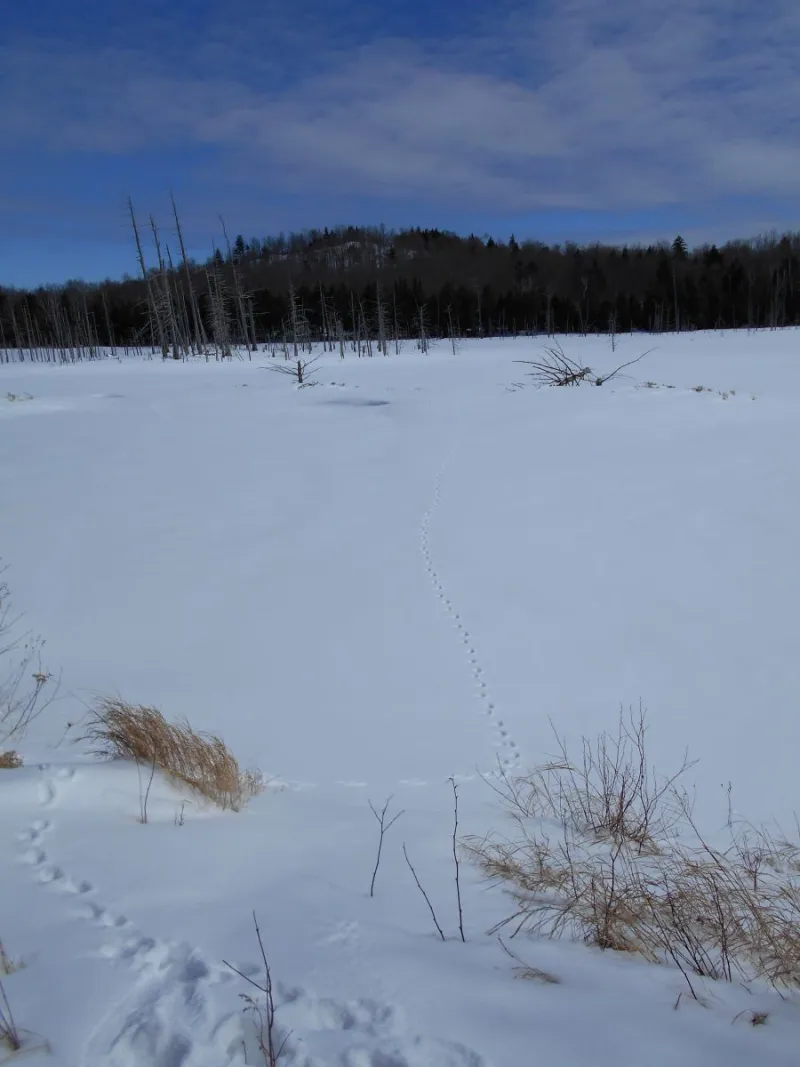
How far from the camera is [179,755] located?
13.5ft

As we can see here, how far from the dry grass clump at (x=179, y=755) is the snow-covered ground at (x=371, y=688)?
0.62 feet

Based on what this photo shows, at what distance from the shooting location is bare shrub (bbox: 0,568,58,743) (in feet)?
16.8

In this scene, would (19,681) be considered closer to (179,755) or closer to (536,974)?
(179,755)

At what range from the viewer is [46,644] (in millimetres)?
6652

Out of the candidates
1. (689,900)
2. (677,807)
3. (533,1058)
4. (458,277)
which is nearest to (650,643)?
(677,807)

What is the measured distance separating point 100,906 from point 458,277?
96996 mm

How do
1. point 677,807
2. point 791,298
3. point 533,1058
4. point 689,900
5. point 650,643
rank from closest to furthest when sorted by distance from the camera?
point 533,1058 < point 689,900 < point 677,807 < point 650,643 < point 791,298

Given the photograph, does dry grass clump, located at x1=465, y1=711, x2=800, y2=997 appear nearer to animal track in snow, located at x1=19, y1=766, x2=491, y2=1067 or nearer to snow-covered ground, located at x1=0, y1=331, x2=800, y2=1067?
snow-covered ground, located at x1=0, y1=331, x2=800, y2=1067

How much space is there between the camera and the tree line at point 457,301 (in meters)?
65.2

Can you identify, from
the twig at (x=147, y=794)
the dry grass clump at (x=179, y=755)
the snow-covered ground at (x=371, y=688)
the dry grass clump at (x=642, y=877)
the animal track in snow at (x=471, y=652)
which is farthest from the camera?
the animal track in snow at (x=471, y=652)

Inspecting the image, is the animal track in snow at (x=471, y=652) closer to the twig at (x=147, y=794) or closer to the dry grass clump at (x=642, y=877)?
the dry grass clump at (x=642, y=877)

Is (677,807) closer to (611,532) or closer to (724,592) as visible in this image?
(724,592)

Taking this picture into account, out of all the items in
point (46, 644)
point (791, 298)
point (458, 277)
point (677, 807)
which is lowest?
point (677, 807)

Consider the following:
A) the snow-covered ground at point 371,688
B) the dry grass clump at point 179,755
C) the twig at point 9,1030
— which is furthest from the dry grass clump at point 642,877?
the twig at point 9,1030
